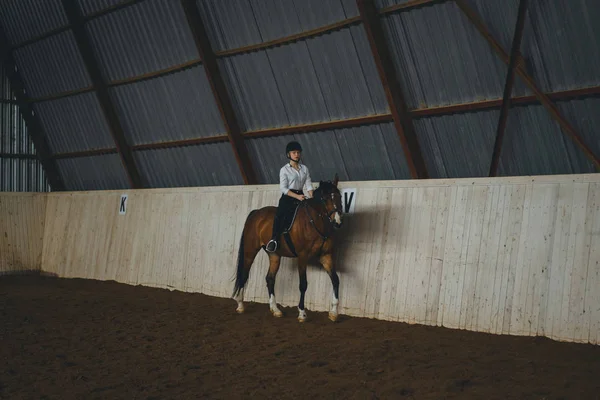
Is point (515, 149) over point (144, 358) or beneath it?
over

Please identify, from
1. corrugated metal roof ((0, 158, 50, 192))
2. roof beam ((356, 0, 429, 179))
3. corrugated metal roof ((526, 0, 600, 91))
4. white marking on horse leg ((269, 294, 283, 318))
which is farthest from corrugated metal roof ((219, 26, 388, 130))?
corrugated metal roof ((0, 158, 50, 192))

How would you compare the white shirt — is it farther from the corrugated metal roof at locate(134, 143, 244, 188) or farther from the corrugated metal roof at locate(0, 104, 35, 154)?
the corrugated metal roof at locate(0, 104, 35, 154)

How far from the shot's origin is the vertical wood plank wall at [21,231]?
53.6ft

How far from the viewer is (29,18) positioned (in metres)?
16.2

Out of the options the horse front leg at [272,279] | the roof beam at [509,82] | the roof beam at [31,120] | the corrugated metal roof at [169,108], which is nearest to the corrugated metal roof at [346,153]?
the corrugated metal roof at [169,108]

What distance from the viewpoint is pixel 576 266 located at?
23.9 ft

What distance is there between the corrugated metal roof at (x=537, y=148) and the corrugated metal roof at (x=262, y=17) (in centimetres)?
308

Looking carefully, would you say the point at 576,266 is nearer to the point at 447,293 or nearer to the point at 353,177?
the point at 447,293

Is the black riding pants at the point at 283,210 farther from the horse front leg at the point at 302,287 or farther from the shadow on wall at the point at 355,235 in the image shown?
the shadow on wall at the point at 355,235

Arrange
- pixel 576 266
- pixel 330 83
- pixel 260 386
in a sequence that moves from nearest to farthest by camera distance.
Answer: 1. pixel 260 386
2. pixel 576 266
3. pixel 330 83

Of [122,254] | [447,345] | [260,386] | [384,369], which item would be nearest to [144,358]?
[260,386]

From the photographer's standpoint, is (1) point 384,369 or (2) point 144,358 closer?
(1) point 384,369

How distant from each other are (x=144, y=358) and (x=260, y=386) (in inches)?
72.7

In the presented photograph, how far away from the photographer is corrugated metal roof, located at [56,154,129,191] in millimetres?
16594
